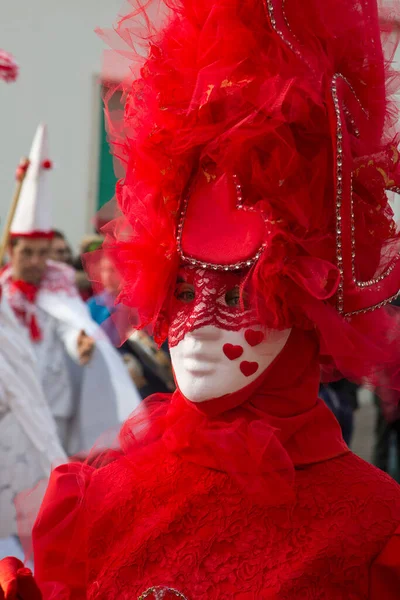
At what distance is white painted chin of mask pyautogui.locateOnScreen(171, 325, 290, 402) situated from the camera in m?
1.97

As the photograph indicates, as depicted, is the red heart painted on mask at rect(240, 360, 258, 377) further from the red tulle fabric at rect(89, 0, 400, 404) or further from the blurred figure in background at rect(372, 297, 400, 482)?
the blurred figure in background at rect(372, 297, 400, 482)

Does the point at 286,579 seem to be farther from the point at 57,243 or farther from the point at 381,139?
the point at 57,243

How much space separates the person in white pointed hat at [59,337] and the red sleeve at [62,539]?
3.71m

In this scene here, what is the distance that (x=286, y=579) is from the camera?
185 cm

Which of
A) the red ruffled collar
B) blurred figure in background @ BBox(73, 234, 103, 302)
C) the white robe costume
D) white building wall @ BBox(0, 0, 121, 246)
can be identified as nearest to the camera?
the red ruffled collar

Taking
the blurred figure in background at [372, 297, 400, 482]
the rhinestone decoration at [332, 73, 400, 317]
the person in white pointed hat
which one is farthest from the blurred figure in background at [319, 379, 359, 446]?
the rhinestone decoration at [332, 73, 400, 317]

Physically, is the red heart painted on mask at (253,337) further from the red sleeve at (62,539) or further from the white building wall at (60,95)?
the white building wall at (60,95)

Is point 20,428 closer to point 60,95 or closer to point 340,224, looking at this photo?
point 340,224

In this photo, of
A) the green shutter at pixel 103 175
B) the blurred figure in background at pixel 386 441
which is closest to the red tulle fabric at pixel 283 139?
the blurred figure in background at pixel 386 441

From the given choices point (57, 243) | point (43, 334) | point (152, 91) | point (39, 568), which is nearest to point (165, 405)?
point (39, 568)

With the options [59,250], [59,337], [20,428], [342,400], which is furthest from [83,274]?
[20,428]

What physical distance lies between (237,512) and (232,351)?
334mm

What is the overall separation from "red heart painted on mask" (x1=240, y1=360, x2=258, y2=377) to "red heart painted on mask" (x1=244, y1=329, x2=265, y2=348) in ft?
0.13

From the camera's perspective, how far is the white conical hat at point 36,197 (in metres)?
5.78
